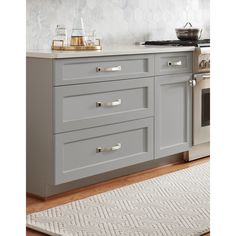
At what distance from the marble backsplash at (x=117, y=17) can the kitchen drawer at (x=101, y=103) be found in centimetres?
69

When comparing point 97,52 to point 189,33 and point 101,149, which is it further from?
point 189,33

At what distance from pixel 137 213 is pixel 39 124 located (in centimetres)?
78

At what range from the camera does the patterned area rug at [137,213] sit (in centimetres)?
256

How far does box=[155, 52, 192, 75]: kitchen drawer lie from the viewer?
369 cm

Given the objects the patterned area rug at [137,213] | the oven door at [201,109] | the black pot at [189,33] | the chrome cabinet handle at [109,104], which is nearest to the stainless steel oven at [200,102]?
the oven door at [201,109]

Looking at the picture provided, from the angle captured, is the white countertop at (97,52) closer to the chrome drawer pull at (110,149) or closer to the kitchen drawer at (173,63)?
the kitchen drawer at (173,63)

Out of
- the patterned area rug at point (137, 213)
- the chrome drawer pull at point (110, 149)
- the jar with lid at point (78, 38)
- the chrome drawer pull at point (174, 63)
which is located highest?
the jar with lid at point (78, 38)

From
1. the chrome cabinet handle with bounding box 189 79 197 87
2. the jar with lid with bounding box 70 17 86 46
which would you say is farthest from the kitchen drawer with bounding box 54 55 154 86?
the chrome cabinet handle with bounding box 189 79 197 87

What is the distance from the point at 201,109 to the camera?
4.09 metres

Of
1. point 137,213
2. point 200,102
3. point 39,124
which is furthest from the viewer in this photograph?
point 200,102

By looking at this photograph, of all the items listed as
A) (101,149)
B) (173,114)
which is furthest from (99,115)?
(173,114)

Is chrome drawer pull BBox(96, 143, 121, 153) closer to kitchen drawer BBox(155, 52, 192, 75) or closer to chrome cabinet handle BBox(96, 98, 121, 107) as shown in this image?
chrome cabinet handle BBox(96, 98, 121, 107)
